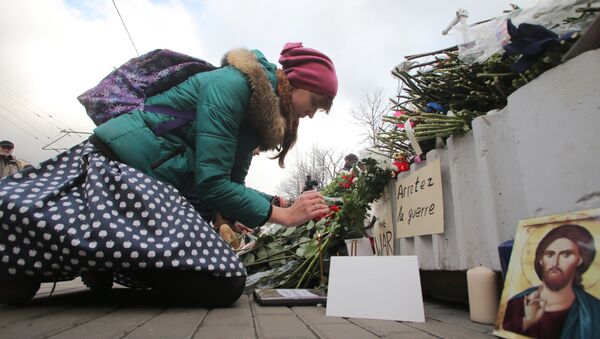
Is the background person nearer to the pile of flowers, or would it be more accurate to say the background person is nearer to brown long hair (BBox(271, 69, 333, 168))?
the pile of flowers

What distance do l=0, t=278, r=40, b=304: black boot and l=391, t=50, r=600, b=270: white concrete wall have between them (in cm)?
157

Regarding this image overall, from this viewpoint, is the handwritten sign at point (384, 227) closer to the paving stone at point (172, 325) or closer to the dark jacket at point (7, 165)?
the paving stone at point (172, 325)

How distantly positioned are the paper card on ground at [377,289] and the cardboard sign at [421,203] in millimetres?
282

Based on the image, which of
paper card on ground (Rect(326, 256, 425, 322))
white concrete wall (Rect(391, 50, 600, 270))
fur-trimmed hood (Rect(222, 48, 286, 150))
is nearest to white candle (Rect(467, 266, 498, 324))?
white concrete wall (Rect(391, 50, 600, 270))

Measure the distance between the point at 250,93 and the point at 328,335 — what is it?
2.99ft

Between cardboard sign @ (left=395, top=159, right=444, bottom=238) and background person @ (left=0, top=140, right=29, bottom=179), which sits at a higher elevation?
background person @ (left=0, top=140, right=29, bottom=179)

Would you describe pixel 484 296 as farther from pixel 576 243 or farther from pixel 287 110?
pixel 287 110

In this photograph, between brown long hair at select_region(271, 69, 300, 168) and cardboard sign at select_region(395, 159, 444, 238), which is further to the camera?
brown long hair at select_region(271, 69, 300, 168)

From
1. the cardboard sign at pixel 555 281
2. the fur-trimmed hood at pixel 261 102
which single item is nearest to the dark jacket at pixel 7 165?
the fur-trimmed hood at pixel 261 102

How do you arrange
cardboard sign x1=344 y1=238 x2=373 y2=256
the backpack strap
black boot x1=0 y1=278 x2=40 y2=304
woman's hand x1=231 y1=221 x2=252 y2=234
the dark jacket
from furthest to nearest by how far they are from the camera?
the dark jacket → woman's hand x1=231 y1=221 x2=252 y2=234 → cardboard sign x1=344 y1=238 x2=373 y2=256 → the backpack strap → black boot x1=0 y1=278 x2=40 y2=304

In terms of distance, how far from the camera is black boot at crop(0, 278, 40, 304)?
1274 mm

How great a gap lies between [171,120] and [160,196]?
0.32m

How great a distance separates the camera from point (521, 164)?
953 mm

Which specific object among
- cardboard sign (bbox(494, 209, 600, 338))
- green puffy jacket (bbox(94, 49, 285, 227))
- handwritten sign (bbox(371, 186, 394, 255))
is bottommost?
cardboard sign (bbox(494, 209, 600, 338))
